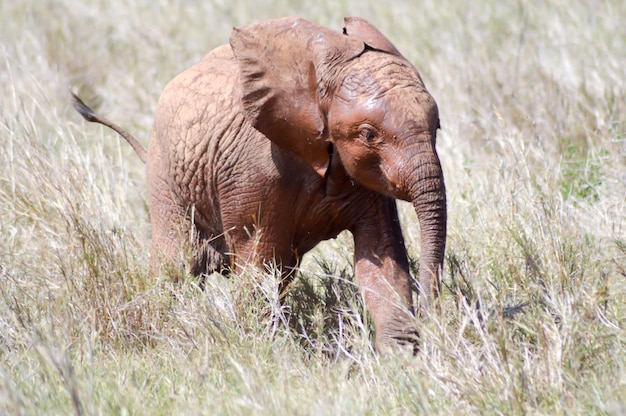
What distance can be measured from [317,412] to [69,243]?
7.67ft

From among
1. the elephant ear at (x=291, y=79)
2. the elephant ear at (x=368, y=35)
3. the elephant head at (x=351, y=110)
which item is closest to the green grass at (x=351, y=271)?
the elephant head at (x=351, y=110)

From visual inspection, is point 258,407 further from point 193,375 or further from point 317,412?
point 193,375

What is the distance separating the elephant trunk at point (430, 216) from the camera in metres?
4.10

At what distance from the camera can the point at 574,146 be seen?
704cm

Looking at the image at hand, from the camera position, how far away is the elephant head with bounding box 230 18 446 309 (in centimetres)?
412

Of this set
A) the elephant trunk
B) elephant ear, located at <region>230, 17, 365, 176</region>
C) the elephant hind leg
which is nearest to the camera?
the elephant trunk

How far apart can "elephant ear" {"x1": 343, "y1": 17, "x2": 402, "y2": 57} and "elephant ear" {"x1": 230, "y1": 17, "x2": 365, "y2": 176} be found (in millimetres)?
76

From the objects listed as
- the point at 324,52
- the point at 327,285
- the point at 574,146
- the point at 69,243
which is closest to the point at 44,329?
the point at 69,243

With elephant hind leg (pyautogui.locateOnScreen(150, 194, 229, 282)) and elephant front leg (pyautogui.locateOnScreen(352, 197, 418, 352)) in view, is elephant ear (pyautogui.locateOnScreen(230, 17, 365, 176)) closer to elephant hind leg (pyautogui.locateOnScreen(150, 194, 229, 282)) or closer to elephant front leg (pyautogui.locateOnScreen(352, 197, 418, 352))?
elephant front leg (pyautogui.locateOnScreen(352, 197, 418, 352))

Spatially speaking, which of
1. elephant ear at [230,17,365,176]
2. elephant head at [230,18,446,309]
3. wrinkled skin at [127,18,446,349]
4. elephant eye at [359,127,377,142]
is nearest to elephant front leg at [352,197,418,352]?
wrinkled skin at [127,18,446,349]

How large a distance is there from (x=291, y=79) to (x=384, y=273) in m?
0.93

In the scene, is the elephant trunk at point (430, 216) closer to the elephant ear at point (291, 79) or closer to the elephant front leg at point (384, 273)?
the elephant front leg at point (384, 273)

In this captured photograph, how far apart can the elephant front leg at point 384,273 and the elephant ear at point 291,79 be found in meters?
0.42

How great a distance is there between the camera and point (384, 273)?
4703 mm
